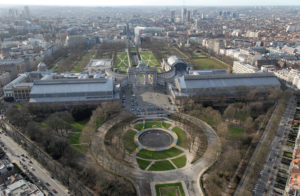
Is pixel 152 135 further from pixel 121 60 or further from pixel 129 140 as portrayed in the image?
pixel 121 60

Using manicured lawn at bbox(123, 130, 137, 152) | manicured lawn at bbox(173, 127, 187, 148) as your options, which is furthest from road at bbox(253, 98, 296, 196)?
manicured lawn at bbox(123, 130, 137, 152)

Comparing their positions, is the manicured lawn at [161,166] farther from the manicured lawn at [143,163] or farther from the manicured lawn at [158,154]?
the manicured lawn at [158,154]

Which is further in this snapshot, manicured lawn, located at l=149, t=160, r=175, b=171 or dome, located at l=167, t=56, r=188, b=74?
dome, located at l=167, t=56, r=188, b=74

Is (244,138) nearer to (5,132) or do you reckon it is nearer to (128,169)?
(128,169)

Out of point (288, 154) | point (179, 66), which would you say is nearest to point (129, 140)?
point (288, 154)

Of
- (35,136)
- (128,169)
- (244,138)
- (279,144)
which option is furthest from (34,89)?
(279,144)

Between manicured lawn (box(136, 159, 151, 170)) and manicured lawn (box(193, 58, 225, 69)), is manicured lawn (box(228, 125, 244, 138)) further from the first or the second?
manicured lawn (box(193, 58, 225, 69))
